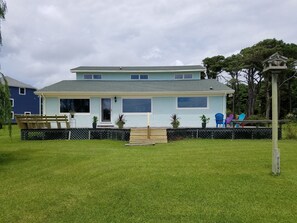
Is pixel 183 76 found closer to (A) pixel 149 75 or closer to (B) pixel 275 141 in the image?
(A) pixel 149 75

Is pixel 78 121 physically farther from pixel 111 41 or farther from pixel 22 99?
pixel 22 99

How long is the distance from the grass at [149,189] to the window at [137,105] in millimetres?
8746

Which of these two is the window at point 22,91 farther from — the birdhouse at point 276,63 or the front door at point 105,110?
the birdhouse at point 276,63

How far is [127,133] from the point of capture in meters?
13.5

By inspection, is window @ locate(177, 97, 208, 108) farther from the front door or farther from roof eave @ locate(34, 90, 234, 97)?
the front door

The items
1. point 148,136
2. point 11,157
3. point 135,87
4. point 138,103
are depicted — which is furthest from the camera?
point 135,87

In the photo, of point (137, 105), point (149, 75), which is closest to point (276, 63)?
point (137, 105)

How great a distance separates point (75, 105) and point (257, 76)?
2656 cm

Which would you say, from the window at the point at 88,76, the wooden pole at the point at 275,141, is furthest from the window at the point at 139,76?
the wooden pole at the point at 275,141

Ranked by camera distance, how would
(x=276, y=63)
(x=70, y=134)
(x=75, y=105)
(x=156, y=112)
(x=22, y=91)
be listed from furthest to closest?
(x=22, y=91) → (x=75, y=105) → (x=156, y=112) → (x=70, y=134) → (x=276, y=63)

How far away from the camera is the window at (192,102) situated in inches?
646

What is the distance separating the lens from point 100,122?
657 inches

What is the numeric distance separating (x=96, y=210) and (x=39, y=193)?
55.5 inches

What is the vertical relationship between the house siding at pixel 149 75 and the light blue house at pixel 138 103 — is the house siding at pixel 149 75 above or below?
above
